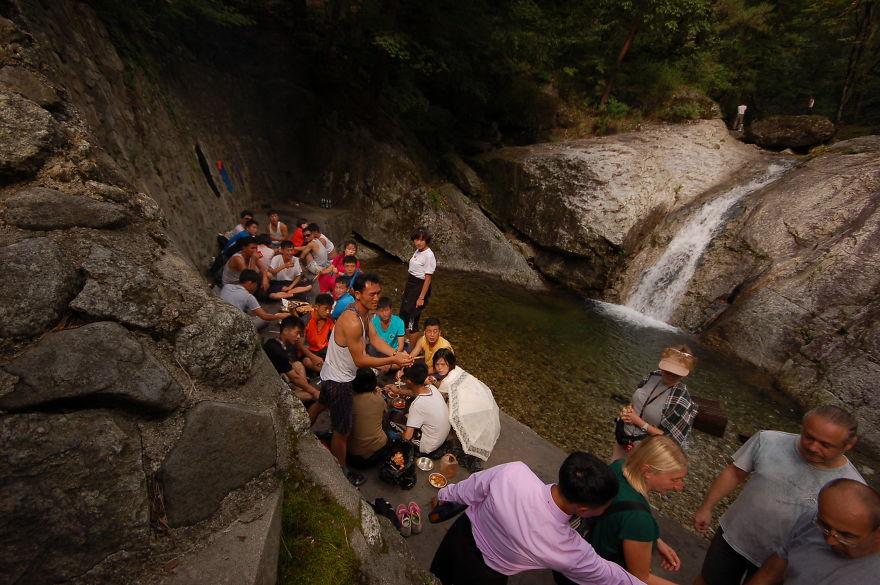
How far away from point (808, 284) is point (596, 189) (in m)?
6.16

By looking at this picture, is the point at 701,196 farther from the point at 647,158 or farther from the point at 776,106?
the point at 776,106

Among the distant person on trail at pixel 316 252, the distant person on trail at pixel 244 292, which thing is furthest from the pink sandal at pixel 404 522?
the distant person on trail at pixel 316 252

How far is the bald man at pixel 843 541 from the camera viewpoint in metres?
1.95

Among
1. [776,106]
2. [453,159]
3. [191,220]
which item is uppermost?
[776,106]

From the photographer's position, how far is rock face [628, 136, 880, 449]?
25.3 ft

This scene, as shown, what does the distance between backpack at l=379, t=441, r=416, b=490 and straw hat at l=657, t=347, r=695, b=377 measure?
266cm

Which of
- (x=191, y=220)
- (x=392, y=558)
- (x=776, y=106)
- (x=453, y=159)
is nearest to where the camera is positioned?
(x=392, y=558)

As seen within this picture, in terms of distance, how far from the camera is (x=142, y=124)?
7379 millimetres

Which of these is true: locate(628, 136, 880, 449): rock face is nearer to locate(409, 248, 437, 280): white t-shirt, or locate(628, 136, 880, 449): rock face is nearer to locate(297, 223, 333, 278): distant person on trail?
locate(409, 248, 437, 280): white t-shirt

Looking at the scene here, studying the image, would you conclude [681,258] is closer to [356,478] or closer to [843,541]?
[843,541]

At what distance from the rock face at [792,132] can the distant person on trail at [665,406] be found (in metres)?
17.0

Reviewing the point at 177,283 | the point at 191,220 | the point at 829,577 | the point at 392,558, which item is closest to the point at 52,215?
the point at 177,283

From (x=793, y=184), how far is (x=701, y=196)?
245 cm

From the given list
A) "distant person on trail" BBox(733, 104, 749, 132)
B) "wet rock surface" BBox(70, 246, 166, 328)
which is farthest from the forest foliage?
"wet rock surface" BBox(70, 246, 166, 328)
